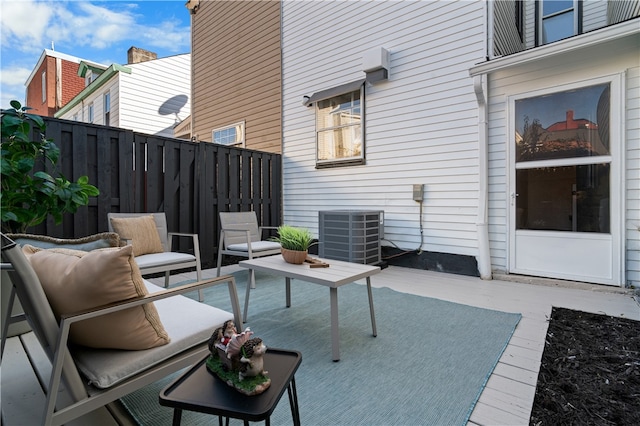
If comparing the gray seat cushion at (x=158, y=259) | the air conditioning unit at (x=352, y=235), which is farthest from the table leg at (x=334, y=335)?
the air conditioning unit at (x=352, y=235)

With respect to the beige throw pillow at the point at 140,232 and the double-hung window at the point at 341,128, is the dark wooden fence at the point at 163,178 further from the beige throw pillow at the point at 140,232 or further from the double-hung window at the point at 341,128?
the double-hung window at the point at 341,128

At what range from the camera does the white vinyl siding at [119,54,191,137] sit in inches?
368

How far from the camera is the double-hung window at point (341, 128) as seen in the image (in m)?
5.51

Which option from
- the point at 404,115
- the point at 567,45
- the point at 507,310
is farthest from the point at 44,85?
the point at 507,310

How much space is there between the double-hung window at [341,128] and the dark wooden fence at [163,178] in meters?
1.22

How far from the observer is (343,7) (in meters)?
5.71

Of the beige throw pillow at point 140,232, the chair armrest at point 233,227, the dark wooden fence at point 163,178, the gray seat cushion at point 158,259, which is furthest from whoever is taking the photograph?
the chair armrest at point 233,227

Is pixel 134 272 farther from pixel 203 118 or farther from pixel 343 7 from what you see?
pixel 203 118

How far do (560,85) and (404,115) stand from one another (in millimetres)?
1934

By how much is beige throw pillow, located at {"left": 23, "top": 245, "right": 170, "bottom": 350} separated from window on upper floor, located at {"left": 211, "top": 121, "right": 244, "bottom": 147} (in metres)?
6.80

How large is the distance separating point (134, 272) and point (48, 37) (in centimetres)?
857

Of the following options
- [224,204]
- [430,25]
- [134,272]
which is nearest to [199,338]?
[134,272]

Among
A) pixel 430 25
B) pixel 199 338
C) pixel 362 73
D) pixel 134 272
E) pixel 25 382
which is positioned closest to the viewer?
pixel 134 272

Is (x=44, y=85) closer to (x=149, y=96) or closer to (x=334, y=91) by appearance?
(x=149, y=96)
